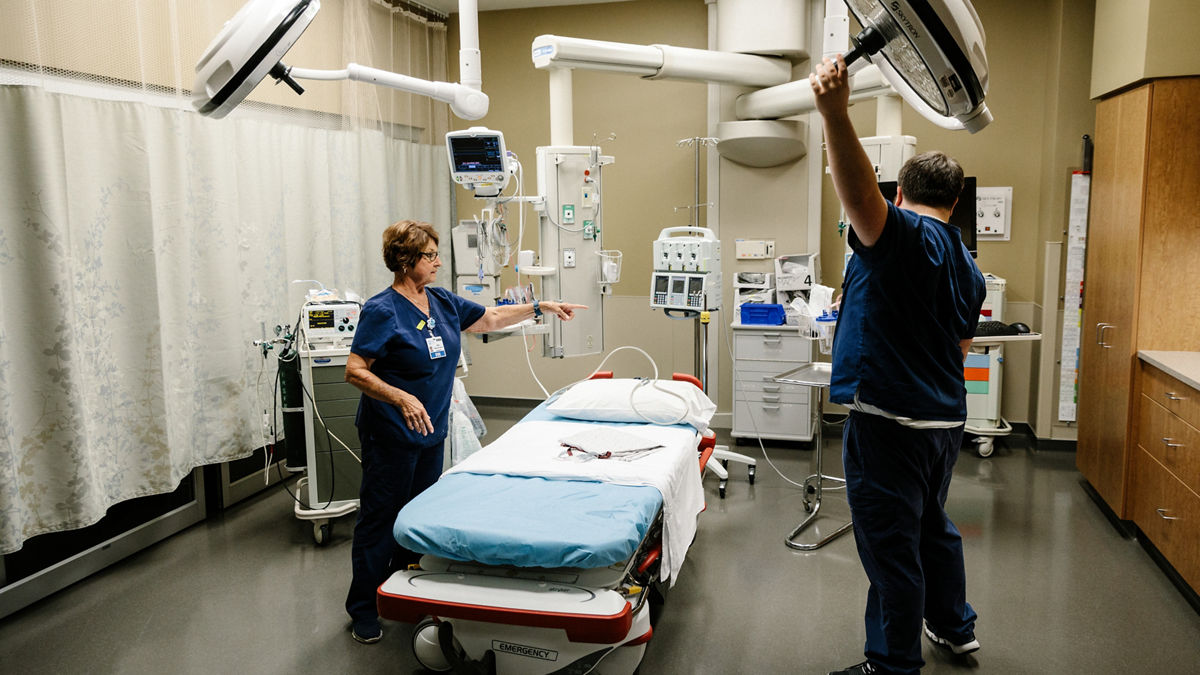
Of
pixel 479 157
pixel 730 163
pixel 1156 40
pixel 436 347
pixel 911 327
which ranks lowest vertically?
pixel 436 347

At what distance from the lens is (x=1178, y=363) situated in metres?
3.10

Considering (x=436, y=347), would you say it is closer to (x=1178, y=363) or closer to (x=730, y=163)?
(x=1178, y=363)

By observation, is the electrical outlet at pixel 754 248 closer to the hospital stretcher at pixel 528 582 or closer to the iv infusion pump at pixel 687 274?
the iv infusion pump at pixel 687 274

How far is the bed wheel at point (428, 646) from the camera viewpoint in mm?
2367

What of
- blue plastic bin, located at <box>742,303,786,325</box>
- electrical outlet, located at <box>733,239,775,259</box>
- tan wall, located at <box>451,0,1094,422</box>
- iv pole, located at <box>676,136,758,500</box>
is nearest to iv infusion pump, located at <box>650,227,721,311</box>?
iv pole, located at <box>676,136,758,500</box>

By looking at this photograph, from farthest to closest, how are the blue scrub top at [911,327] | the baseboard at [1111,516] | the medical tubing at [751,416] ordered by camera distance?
the medical tubing at [751,416] < the baseboard at [1111,516] < the blue scrub top at [911,327]

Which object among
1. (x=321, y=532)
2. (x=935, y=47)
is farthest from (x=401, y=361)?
(x=935, y=47)

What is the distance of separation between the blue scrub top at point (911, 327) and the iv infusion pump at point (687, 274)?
1976 millimetres

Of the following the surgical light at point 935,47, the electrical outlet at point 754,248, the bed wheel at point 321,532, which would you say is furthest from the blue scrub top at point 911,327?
the electrical outlet at point 754,248

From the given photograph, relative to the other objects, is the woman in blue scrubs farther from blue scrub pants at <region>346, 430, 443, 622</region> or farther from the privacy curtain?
the privacy curtain

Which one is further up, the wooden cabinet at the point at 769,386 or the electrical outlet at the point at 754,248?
the electrical outlet at the point at 754,248

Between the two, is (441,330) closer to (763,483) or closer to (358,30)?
(763,483)

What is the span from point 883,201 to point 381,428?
1.68m

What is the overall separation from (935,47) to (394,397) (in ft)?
5.97
